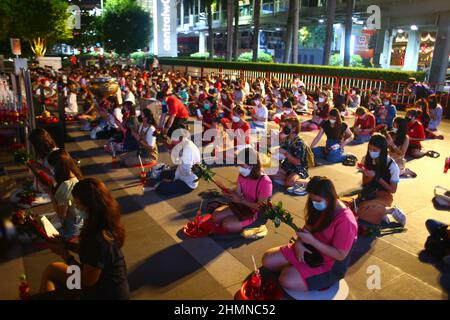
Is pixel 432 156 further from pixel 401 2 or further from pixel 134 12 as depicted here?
pixel 134 12

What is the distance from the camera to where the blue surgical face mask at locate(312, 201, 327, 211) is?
157 inches

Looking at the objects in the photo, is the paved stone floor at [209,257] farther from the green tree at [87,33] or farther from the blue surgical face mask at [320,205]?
the green tree at [87,33]

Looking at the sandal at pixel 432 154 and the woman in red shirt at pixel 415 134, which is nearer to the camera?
the woman in red shirt at pixel 415 134

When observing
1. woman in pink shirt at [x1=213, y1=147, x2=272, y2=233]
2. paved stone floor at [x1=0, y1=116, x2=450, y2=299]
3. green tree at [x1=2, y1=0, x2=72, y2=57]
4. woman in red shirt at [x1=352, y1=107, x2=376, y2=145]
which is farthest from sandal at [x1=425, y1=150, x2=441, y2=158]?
green tree at [x1=2, y1=0, x2=72, y2=57]

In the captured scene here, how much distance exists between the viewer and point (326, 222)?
13.2 ft

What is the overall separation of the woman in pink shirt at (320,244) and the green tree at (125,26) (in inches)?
1820

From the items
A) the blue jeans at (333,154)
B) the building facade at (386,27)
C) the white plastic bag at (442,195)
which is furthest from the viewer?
the building facade at (386,27)

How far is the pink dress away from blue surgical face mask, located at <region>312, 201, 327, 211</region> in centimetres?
15

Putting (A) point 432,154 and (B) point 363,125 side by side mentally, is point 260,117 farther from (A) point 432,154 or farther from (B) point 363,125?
(A) point 432,154

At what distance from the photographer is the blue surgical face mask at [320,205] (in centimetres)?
400

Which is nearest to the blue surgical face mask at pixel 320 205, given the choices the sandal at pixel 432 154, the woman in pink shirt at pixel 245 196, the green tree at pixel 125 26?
the woman in pink shirt at pixel 245 196

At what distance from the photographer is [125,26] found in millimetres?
45500

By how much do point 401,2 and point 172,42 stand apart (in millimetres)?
27529

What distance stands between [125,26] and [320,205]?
46.7 meters
